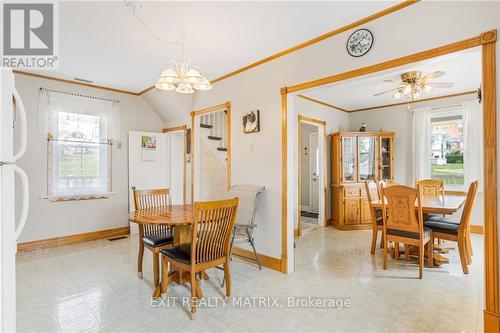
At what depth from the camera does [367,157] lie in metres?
5.36

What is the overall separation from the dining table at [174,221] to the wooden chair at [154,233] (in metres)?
0.13

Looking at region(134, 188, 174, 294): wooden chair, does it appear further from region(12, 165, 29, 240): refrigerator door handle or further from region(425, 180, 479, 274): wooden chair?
region(425, 180, 479, 274): wooden chair

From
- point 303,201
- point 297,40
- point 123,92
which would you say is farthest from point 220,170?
point 303,201

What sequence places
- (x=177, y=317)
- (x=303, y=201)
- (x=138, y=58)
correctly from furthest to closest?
(x=303, y=201) → (x=138, y=58) → (x=177, y=317)

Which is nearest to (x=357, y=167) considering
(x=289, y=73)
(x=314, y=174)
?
(x=314, y=174)

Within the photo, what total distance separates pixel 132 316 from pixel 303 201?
212 inches

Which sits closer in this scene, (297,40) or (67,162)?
(297,40)

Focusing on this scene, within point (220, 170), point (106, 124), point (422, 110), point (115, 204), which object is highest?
point (422, 110)

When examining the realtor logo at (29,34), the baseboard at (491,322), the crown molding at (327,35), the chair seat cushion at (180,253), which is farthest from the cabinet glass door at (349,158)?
the realtor logo at (29,34)

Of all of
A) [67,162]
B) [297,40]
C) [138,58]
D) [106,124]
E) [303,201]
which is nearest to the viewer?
[297,40]

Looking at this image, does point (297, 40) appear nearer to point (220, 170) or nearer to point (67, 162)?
point (220, 170)

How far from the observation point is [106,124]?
455 centimetres

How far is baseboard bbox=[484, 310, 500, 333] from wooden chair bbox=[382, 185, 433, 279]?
3.42 ft

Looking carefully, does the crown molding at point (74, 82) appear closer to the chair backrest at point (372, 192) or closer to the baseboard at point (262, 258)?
the baseboard at point (262, 258)
